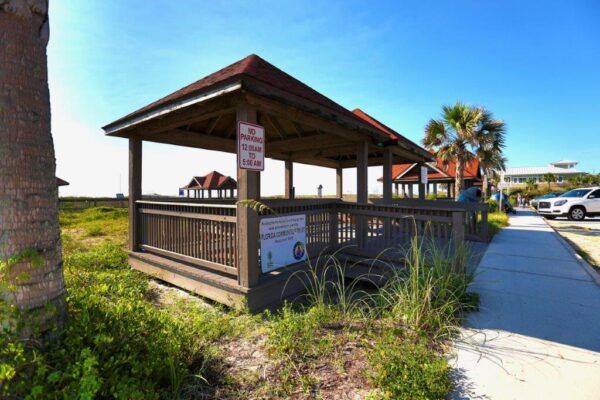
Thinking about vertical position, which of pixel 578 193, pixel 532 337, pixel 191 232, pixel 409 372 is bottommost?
pixel 532 337

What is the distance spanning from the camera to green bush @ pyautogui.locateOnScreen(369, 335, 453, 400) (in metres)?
2.09

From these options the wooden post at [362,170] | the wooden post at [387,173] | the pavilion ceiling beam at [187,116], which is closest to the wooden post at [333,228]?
the wooden post at [362,170]

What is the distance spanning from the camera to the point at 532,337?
310cm

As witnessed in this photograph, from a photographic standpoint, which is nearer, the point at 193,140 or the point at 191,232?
the point at 191,232

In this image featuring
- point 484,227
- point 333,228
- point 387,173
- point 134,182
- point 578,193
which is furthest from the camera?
point 578,193

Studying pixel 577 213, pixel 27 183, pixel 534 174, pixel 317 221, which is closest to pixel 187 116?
pixel 317 221

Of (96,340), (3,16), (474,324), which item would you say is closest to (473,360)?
(474,324)

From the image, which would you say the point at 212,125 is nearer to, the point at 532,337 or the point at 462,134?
the point at 532,337

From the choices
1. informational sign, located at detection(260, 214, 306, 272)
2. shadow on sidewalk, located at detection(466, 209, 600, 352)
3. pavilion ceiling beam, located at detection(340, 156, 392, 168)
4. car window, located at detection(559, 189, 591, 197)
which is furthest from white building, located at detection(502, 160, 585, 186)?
informational sign, located at detection(260, 214, 306, 272)

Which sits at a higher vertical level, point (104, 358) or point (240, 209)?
point (240, 209)

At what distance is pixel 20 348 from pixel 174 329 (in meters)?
1.04

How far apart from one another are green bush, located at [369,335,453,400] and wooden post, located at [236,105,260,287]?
2134 millimetres

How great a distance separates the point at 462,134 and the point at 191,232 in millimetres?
15265

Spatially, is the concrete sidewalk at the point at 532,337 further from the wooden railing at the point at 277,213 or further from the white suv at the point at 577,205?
the white suv at the point at 577,205
